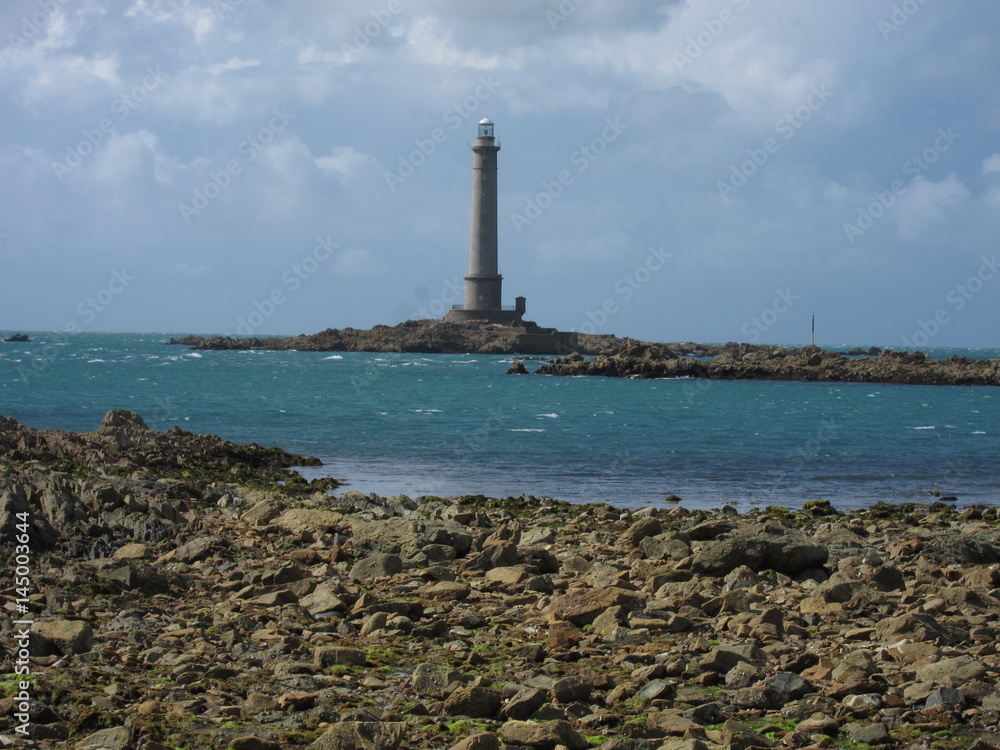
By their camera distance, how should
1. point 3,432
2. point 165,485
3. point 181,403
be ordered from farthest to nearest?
point 181,403 → point 3,432 → point 165,485

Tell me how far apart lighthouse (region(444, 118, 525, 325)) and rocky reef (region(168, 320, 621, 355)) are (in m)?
2.66

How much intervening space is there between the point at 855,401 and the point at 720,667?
48.0m

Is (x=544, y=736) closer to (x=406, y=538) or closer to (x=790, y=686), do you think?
(x=790, y=686)

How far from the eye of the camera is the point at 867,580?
360 inches

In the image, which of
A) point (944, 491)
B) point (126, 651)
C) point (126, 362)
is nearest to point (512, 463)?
point (944, 491)

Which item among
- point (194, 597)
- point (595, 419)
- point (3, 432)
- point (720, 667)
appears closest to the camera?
point (720, 667)

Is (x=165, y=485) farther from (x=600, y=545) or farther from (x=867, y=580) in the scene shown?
(x=867, y=580)

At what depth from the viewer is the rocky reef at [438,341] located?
95.6 metres

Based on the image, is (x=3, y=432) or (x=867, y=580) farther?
(x=3, y=432)

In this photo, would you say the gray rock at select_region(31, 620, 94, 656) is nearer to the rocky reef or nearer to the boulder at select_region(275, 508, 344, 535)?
the boulder at select_region(275, 508, 344, 535)

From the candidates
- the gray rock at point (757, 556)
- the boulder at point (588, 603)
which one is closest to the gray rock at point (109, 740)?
the boulder at point (588, 603)

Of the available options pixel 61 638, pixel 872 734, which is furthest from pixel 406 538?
pixel 872 734

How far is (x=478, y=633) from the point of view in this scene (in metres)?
7.91

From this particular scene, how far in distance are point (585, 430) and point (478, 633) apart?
23.8 m
